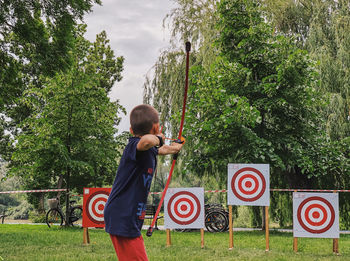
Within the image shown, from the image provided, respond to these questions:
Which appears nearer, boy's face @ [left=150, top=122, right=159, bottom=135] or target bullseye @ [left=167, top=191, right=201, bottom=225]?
boy's face @ [left=150, top=122, right=159, bottom=135]

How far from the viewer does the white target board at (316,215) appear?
747cm

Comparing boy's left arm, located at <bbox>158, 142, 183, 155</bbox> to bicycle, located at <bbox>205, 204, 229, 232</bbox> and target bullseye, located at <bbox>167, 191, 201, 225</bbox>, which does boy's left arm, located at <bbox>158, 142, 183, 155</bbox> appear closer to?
target bullseye, located at <bbox>167, 191, 201, 225</bbox>

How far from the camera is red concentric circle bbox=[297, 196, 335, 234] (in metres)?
7.50

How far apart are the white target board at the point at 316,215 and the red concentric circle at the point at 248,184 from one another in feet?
2.34

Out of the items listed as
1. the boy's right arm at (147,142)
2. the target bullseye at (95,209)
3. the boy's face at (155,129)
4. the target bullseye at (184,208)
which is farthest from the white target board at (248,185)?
the boy's right arm at (147,142)

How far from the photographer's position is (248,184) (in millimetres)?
7727

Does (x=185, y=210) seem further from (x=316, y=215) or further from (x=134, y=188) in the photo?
(x=134, y=188)

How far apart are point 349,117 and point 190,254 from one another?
305 inches

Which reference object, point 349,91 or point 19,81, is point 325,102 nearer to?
point 349,91

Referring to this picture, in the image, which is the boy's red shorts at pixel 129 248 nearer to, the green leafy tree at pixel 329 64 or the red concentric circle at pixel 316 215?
the red concentric circle at pixel 316 215

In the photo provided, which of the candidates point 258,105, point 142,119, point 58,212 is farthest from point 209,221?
point 142,119

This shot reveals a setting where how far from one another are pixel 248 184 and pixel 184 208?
4.69 ft

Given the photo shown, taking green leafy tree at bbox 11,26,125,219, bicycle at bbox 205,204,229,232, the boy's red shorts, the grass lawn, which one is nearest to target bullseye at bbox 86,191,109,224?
the grass lawn

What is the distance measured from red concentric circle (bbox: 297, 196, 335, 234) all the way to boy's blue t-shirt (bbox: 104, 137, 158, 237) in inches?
216
